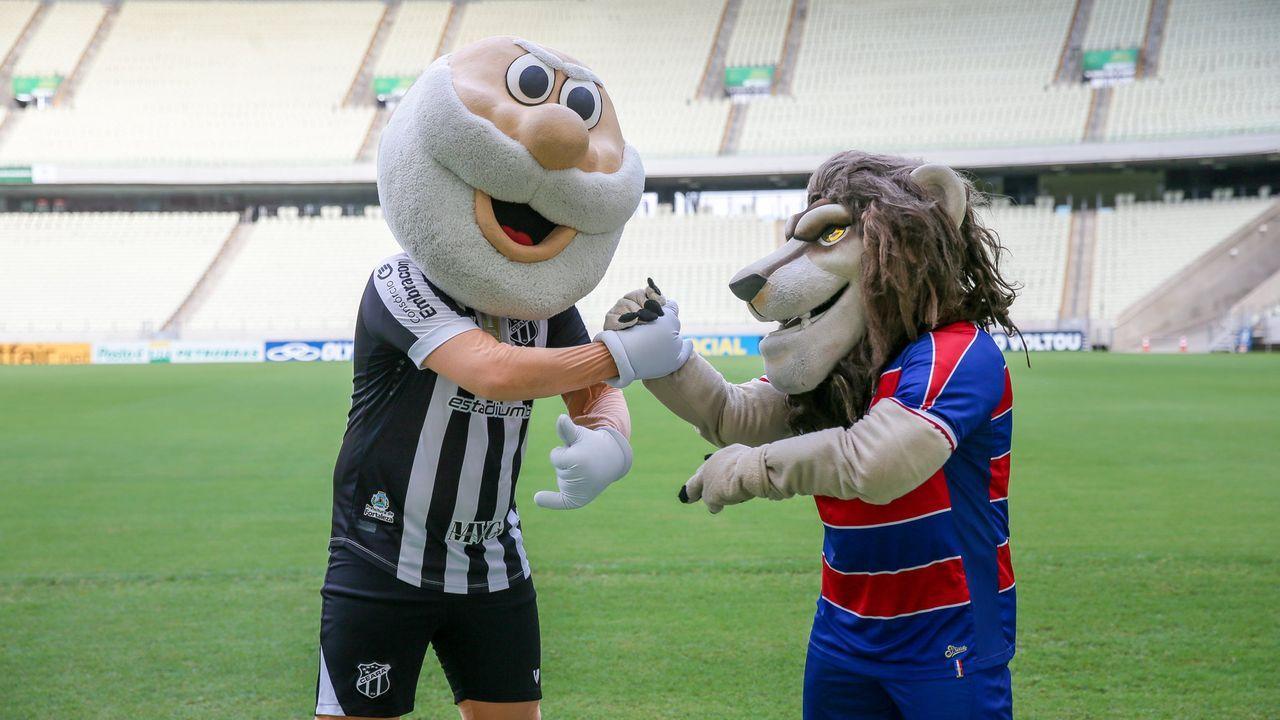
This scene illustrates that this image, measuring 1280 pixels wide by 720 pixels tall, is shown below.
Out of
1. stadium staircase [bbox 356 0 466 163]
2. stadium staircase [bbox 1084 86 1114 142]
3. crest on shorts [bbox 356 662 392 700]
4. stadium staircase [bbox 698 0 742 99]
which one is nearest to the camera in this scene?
crest on shorts [bbox 356 662 392 700]

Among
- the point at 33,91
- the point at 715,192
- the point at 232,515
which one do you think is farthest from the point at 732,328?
the point at 33,91

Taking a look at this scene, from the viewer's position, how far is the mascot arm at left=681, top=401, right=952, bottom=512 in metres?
1.92

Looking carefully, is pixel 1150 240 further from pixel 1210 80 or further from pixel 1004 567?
pixel 1004 567

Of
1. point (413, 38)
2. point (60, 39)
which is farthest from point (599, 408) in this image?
point (60, 39)

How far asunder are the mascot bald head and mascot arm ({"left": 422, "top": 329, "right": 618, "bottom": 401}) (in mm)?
141

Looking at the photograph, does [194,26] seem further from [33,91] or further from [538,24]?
[538,24]

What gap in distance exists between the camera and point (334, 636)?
236 centimetres

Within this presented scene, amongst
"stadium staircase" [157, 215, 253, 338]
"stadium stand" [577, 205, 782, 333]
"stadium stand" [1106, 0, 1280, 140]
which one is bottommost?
"stadium staircase" [157, 215, 253, 338]

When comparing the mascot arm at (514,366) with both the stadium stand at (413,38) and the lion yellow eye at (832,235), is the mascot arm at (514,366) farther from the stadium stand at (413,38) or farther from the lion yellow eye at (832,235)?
the stadium stand at (413,38)

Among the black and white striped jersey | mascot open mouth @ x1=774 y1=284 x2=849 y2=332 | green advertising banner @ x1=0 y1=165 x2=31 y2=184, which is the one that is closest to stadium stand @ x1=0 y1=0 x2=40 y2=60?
green advertising banner @ x1=0 y1=165 x2=31 y2=184

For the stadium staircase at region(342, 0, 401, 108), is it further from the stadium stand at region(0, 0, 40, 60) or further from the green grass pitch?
the green grass pitch

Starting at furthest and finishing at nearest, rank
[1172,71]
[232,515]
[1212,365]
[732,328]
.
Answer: [1172,71] < [732,328] < [1212,365] < [232,515]

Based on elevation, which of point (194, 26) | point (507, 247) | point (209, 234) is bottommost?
point (209, 234)

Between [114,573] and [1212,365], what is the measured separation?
20.1 meters
